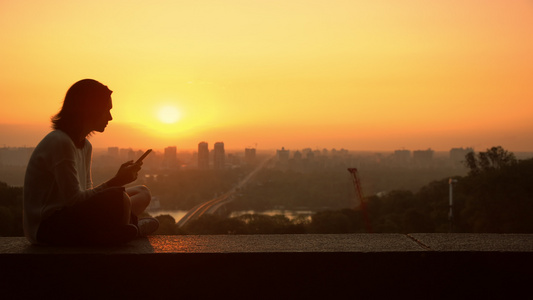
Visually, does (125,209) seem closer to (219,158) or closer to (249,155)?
(219,158)

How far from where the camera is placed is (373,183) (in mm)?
97375

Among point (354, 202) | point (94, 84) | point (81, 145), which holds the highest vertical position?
point (94, 84)

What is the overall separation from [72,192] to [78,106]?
0.71 metres

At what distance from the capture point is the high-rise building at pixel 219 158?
75500 mm

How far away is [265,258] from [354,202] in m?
76.5

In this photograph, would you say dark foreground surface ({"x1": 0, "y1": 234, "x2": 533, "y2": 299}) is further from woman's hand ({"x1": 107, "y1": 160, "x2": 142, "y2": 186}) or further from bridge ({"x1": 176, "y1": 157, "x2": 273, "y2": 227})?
bridge ({"x1": 176, "y1": 157, "x2": 273, "y2": 227})

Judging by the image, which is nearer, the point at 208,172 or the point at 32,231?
the point at 32,231

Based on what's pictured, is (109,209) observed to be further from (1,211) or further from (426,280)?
(1,211)

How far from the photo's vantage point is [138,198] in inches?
185

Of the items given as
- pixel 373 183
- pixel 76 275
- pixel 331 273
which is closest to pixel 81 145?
pixel 76 275

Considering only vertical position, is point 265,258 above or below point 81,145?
below

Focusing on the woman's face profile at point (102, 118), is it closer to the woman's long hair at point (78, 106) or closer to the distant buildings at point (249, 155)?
the woman's long hair at point (78, 106)

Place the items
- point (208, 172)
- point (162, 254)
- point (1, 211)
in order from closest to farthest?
point (162, 254), point (1, 211), point (208, 172)

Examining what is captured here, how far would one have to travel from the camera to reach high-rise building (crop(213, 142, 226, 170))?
248 ft
